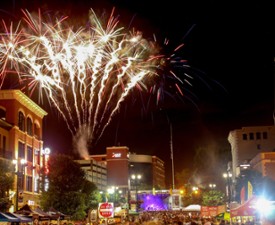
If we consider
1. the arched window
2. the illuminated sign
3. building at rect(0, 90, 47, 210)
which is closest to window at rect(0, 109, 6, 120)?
building at rect(0, 90, 47, 210)

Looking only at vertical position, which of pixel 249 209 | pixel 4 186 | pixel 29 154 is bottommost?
pixel 249 209

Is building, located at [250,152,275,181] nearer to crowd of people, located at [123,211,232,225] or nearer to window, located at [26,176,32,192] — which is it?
crowd of people, located at [123,211,232,225]

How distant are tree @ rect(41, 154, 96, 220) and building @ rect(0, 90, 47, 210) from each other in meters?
3.01

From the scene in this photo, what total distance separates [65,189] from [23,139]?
780 centimetres

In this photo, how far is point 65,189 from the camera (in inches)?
2189

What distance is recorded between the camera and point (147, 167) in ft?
630

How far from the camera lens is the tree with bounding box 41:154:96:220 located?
54625 mm

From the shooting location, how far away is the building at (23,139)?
5275 centimetres

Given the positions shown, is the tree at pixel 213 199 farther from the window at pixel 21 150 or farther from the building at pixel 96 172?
the window at pixel 21 150

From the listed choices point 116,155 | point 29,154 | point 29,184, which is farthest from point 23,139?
point 116,155

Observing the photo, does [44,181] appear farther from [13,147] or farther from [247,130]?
[247,130]

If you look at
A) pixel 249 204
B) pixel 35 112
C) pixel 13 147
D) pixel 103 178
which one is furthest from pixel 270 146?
pixel 103 178

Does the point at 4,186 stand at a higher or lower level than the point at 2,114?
lower

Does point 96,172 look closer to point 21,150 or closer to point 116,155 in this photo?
point 116,155
